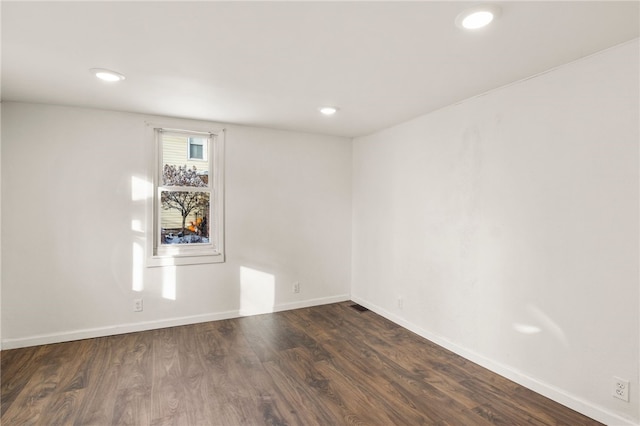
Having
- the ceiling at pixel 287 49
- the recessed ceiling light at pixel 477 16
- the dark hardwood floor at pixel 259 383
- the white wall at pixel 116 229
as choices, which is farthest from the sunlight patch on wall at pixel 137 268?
the recessed ceiling light at pixel 477 16

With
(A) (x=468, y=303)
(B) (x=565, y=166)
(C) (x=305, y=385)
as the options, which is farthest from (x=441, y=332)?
(B) (x=565, y=166)

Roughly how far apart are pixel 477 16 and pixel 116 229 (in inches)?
148

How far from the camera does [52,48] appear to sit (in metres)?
2.13

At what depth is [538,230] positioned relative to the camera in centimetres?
251

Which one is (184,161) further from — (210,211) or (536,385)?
(536,385)

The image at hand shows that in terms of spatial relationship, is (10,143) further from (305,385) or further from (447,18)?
(447,18)

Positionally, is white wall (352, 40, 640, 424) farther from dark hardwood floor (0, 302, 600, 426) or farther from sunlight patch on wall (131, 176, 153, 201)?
sunlight patch on wall (131, 176, 153, 201)

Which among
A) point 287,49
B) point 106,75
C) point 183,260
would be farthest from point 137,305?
point 287,49

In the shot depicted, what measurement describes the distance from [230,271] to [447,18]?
345cm

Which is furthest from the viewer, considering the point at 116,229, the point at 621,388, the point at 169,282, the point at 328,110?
the point at 169,282

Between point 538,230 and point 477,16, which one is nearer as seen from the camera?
point 477,16

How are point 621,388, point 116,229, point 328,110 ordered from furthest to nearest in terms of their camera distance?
1. point 116,229
2. point 328,110
3. point 621,388

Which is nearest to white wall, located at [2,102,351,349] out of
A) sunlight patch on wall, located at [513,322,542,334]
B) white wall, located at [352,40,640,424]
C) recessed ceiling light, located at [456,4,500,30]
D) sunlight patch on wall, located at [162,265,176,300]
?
sunlight patch on wall, located at [162,265,176,300]

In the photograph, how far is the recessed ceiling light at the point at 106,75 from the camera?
2.48m
